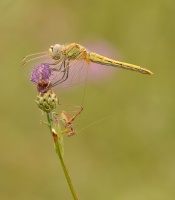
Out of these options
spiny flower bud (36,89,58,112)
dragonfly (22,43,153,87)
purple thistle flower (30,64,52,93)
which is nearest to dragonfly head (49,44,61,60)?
dragonfly (22,43,153,87)

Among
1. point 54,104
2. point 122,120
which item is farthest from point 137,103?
point 54,104

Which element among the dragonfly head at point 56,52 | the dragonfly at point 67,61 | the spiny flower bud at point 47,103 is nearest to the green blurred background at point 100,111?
the dragonfly at point 67,61

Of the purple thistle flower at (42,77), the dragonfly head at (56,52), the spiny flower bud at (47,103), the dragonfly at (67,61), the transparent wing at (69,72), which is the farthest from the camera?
the dragonfly head at (56,52)

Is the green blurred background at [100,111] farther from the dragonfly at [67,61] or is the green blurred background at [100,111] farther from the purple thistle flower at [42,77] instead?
the purple thistle flower at [42,77]

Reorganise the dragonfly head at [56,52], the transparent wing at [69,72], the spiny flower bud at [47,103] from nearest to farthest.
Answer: the spiny flower bud at [47,103], the transparent wing at [69,72], the dragonfly head at [56,52]

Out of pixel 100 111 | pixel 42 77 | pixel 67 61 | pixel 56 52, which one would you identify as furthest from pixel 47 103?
pixel 100 111

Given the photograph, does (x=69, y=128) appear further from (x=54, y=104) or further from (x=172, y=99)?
(x=172, y=99)

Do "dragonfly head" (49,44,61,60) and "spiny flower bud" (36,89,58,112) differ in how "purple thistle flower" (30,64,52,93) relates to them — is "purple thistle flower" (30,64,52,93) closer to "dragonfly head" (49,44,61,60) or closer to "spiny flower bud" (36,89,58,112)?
"spiny flower bud" (36,89,58,112)
